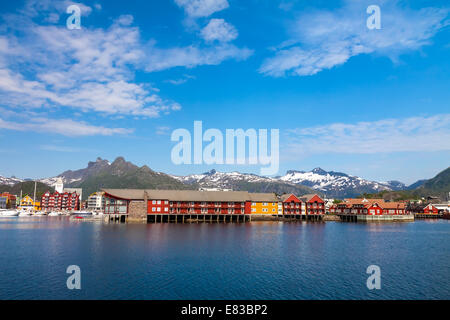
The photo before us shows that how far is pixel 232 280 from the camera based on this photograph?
3828 cm

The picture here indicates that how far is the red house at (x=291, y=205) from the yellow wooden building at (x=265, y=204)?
2329 millimetres

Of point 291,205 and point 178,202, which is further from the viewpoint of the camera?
point 291,205

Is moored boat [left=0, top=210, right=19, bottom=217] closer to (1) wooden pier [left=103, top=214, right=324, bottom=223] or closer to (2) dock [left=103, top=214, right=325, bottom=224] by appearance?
(2) dock [left=103, top=214, right=325, bottom=224]

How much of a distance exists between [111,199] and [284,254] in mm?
80855

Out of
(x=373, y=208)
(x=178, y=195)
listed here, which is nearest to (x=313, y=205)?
(x=373, y=208)

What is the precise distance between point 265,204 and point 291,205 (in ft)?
44.9

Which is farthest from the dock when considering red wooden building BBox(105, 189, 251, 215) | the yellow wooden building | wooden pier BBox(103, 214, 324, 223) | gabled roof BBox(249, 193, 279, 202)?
gabled roof BBox(249, 193, 279, 202)

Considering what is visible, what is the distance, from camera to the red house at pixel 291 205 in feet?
464

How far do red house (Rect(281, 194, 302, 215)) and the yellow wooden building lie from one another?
2.33 metres

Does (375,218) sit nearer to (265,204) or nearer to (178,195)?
(265,204)

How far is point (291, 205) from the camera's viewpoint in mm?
142750

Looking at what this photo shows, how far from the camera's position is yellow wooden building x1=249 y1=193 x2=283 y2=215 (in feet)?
444

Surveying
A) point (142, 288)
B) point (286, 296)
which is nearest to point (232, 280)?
point (286, 296)
